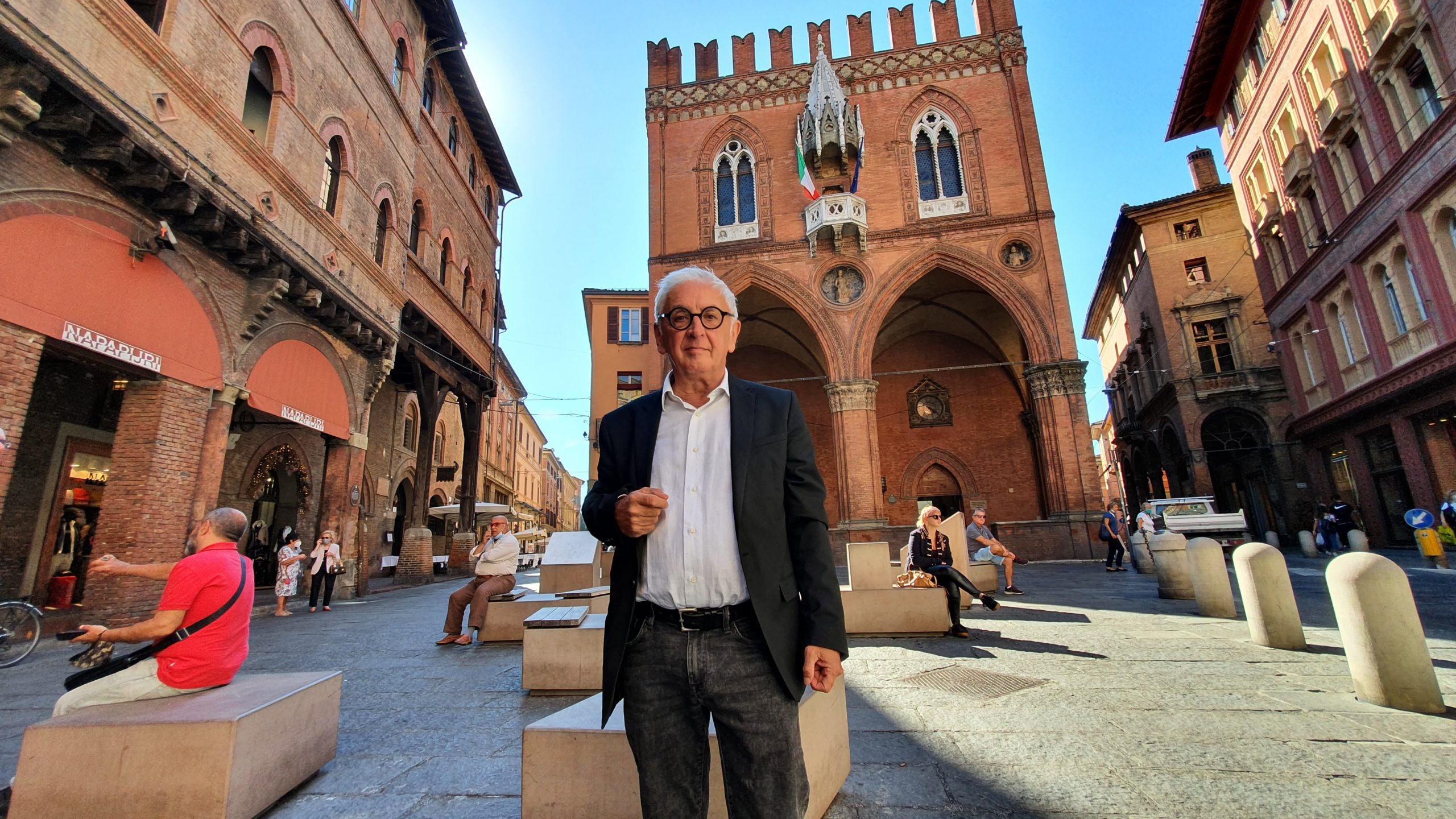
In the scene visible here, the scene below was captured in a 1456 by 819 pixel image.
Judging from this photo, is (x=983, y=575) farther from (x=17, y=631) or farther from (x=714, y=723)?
(x=17, y=631)

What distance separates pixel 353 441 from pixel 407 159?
7163 mm

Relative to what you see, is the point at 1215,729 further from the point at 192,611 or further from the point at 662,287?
the point at 192,611

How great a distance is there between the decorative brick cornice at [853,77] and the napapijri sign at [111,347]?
658 inches

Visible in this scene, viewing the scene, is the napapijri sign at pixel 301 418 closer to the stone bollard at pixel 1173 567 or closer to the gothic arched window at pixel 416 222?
the gothic arched window at pixel 416 222

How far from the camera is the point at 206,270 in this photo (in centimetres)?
844

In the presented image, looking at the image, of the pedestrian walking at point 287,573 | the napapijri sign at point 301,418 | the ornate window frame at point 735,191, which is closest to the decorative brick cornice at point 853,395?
the ornate window frame at point 735,191

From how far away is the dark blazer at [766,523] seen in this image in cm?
145

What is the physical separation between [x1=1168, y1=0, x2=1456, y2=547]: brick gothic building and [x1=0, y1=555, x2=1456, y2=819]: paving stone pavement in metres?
12.1

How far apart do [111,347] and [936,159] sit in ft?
63.9

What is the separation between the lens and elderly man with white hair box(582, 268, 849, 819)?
1411 millimetres

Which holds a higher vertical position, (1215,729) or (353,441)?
(353,441)

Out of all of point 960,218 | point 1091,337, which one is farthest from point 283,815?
point 1091,337

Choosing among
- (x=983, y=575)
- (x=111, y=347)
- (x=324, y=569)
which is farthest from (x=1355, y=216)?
(x=111, y=347)

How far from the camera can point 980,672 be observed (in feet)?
14.5
